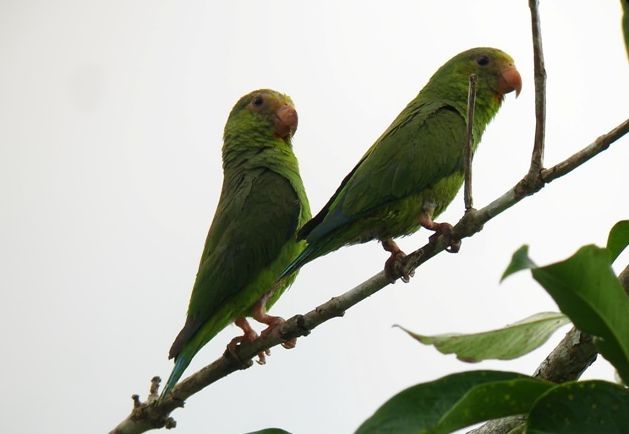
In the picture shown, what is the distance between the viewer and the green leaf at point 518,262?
5.14ft

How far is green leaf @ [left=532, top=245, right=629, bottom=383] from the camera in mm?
1768

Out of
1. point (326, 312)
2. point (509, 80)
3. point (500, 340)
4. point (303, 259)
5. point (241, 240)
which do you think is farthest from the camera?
point (509, 80)

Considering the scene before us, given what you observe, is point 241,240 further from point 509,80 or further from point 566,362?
point 566,362

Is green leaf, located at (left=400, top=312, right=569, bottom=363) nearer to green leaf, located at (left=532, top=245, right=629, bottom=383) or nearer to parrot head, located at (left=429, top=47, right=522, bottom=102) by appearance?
green leaf, located at (left=532, top=245, right=629, bottom=383)

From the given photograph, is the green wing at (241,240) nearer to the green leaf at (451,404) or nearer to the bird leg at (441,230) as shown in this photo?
the bird leg at (441,230)

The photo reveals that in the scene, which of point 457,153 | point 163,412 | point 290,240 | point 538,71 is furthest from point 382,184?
point 538,71

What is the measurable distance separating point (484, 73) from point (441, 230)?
2.36 meters

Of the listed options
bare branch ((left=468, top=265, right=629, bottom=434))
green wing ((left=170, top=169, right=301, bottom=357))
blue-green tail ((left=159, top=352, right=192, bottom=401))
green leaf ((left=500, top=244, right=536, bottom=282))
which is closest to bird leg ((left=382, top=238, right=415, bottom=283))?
bare branch ((left=468, top=265, right=629, bottom=434))

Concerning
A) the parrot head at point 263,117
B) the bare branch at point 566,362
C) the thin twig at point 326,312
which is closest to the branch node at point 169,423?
the thin twig at point 326,312

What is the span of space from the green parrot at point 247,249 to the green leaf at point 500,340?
2707mm

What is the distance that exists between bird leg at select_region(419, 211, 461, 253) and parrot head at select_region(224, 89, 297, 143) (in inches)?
76.2

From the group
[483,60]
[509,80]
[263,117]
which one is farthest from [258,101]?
[509,80]

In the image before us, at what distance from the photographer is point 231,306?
17.4 ft

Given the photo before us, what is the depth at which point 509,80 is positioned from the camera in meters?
5.75
